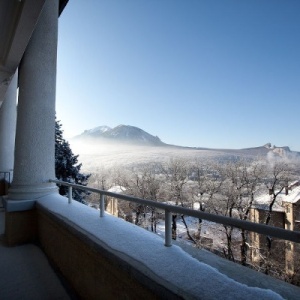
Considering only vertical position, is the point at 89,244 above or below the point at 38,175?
below

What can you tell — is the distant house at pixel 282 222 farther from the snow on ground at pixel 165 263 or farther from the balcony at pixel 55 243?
the snow on ground at pixel 165 263

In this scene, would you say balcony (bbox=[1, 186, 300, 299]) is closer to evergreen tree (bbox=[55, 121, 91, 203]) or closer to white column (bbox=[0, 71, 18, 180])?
white column (bbox=[0, 71, 18, 180])

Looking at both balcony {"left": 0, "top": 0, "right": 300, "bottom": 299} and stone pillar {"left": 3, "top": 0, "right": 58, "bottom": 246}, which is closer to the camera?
balcony {"left": 0, "top": 0, "right": 300, "bottom": 299}

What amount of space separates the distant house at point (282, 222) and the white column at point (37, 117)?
608 inches

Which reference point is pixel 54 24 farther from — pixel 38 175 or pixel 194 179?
pixel 194 179

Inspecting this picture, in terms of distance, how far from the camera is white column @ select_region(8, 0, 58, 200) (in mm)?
3830

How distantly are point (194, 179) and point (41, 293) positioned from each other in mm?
20900

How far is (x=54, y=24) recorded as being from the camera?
13.9 ft

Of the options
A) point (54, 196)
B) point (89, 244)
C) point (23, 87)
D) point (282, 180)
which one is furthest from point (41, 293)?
point (282, 180)

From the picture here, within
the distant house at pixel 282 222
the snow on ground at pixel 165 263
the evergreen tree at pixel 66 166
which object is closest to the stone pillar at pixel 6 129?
the evergreen tree at pixel 66 166

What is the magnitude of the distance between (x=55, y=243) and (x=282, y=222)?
22.7 m

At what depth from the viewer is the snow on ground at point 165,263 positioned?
1.11m

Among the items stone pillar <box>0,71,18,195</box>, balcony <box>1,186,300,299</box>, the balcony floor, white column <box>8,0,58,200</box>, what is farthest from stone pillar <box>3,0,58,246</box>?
stone pillar <box>0,71,18,195</box>

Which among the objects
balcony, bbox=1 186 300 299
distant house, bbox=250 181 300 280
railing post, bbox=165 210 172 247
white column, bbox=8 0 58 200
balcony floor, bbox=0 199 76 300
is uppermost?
white column, bbox=8 0 58 200
